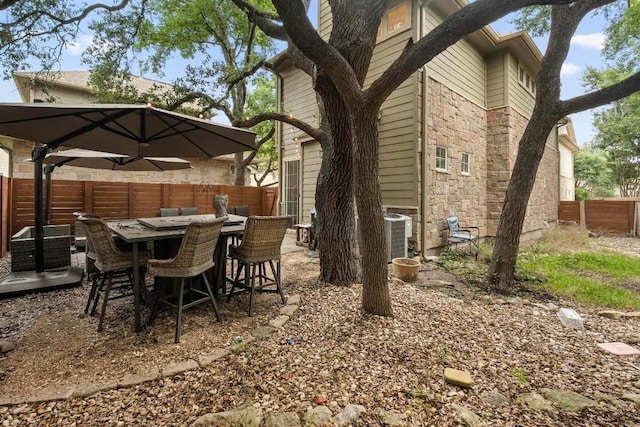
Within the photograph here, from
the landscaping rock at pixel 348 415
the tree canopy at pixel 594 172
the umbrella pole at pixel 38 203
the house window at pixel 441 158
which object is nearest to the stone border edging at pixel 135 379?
the landscaping rock at pixel 348 415

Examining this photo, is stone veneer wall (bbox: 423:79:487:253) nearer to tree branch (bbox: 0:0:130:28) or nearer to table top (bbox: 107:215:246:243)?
table top (bbox: 107:215:246:243)

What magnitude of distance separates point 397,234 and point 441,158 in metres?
2.33

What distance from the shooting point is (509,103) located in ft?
26.6

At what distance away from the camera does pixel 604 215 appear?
11.9 m

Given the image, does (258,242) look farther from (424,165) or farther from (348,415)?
(424,165)

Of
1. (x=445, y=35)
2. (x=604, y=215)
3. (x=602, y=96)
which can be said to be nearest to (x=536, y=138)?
(x=602, y=96)

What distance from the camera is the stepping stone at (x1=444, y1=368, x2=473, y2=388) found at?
196 centimetres

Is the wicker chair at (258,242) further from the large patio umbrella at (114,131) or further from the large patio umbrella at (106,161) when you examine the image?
the large patio umbrella at (106,161)

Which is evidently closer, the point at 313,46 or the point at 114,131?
the point at 313,46

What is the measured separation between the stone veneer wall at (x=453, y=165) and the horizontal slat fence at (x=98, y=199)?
7.32 m

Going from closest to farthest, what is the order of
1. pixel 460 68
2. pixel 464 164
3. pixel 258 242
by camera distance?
1. pixel 258 242
2. pixel 460 68
3. pixel 464 164

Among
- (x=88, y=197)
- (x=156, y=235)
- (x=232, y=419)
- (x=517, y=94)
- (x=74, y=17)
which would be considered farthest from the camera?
(x=517, y=94)

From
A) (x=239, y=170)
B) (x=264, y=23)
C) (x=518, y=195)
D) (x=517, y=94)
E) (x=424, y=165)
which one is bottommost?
(x=518, y=195)

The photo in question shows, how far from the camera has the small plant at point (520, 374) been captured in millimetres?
2088
